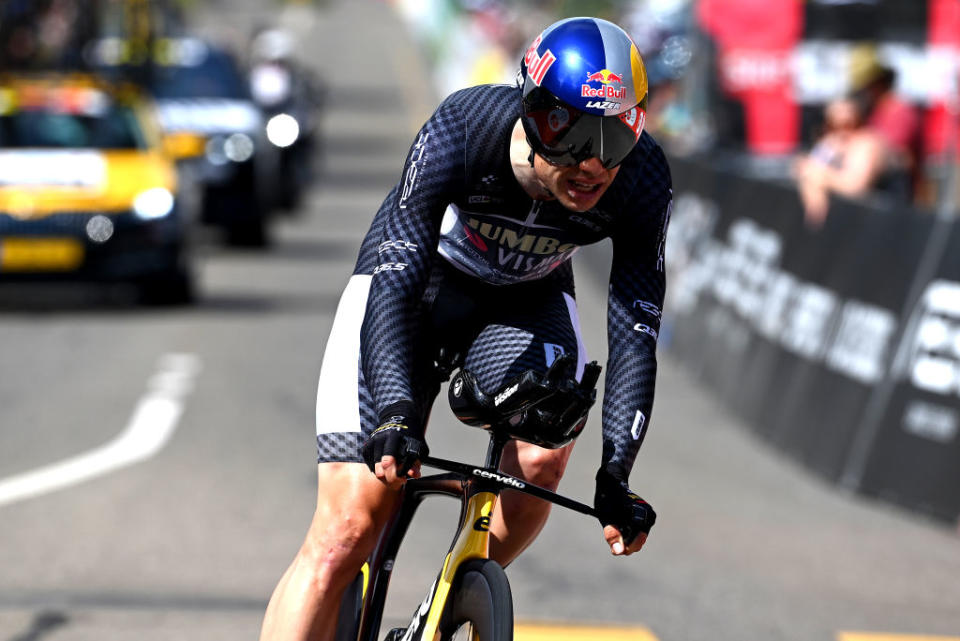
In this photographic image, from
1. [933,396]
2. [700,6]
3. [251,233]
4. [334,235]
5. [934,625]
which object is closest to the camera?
[934,625]

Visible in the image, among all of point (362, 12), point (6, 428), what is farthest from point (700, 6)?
point (362, 12)

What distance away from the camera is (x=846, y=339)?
10031 millimetres

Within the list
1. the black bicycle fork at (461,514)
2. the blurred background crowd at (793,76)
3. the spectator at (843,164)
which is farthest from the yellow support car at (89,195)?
the black bicycle fork at (461,514)

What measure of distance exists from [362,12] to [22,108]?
86.7 metres

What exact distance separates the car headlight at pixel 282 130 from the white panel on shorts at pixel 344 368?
20768 mm

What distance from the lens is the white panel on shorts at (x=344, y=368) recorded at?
172 inches

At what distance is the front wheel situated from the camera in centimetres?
379

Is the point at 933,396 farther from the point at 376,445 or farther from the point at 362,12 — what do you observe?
the point at 362,12

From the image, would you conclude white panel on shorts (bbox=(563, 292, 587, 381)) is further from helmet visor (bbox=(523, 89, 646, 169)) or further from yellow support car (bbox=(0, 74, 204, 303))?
yellow support car (bbox=(0, 74, 204, 303))

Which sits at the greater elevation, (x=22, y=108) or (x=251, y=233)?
(x=22, y=108)

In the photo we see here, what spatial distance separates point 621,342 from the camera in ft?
14.2

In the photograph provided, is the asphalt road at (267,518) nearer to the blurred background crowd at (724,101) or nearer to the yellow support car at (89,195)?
the yellow support car at (89,195)

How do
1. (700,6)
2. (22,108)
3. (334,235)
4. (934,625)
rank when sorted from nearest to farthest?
(934,625) < (22,108) < (700,6) < (334,235)

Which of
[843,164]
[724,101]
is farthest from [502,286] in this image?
[724,101]
